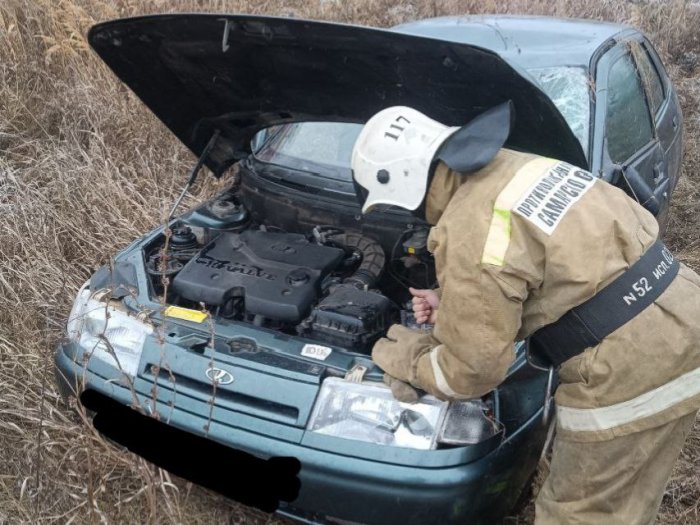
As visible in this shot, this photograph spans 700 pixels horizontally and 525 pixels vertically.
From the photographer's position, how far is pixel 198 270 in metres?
2.58

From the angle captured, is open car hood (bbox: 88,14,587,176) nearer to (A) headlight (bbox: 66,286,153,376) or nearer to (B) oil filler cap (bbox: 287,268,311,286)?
(B) oil filler cap (bbox: 287,268,311,286)

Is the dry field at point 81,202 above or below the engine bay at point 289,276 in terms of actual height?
below

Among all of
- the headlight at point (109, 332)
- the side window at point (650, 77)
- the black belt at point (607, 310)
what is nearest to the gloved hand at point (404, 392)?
the black belt at point (607, 310)

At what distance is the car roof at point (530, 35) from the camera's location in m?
3.11

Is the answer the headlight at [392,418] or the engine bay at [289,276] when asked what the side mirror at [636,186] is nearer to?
the engine bay at [289,276]

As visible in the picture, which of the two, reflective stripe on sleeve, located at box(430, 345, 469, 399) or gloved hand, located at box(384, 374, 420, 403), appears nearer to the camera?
reflective stripe on sleeve, located at box(430, 345, 469, 399)

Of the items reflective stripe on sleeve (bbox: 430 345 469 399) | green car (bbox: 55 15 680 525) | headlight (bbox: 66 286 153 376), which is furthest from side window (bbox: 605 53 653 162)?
headlight (bbox: 66 286 153 376)

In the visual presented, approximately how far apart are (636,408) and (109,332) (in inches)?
67.8

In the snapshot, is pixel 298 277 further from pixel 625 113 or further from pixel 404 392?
pixel 625 113

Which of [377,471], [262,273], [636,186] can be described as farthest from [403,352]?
[636,186]

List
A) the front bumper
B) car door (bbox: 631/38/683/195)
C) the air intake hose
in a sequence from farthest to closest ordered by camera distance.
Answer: car door (bbox: 631/38/683/195) < the air intake hose < the front bumper

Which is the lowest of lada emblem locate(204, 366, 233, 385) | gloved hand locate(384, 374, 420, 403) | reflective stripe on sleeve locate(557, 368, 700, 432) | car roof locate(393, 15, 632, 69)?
lada emblem locate(204, 366, 233, 385)

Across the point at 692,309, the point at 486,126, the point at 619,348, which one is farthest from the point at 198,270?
the point at 692,309

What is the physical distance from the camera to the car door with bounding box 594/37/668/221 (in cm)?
282
